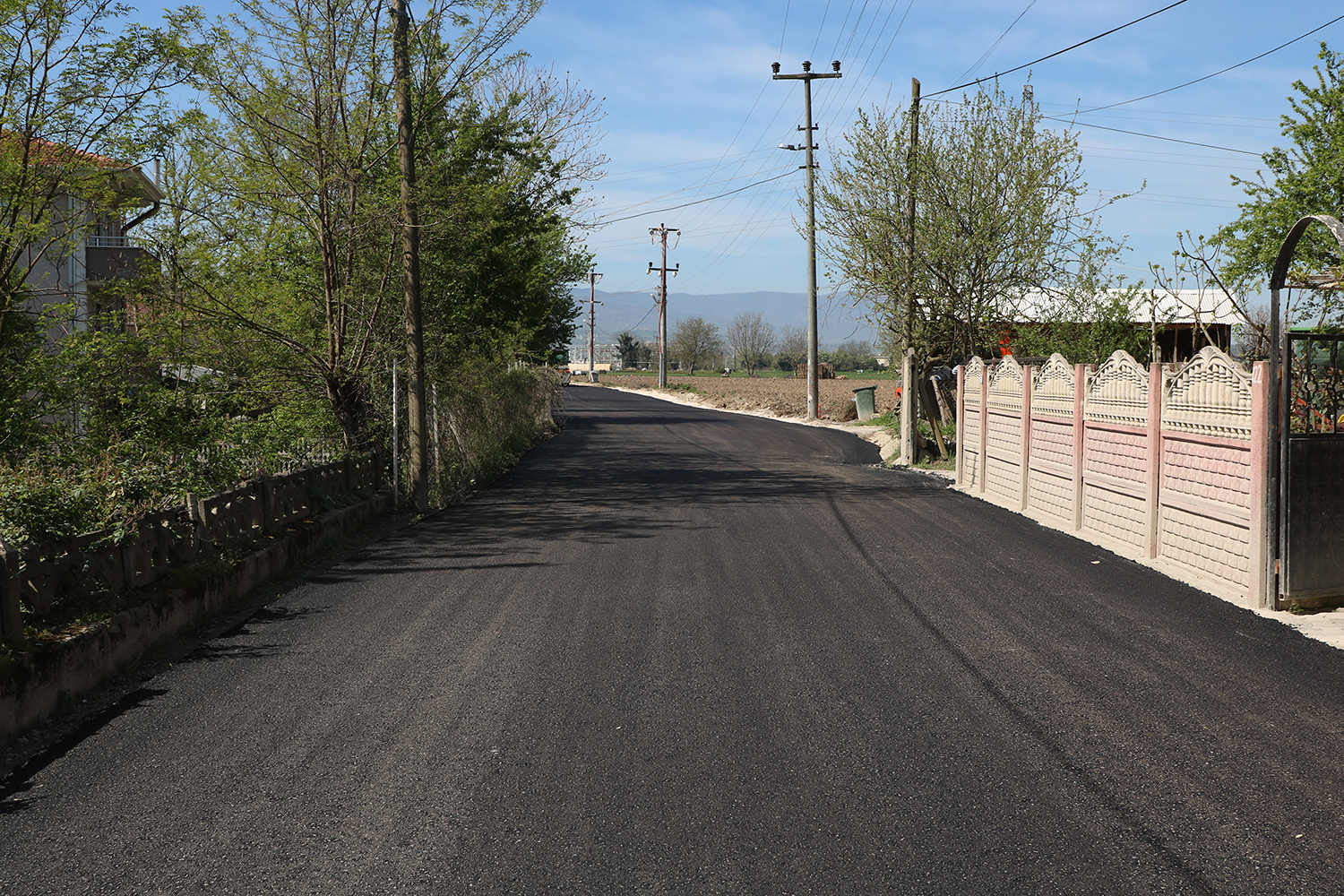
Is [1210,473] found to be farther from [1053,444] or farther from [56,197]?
[56,197]

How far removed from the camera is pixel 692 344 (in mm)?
153000

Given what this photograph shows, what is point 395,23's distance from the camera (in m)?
13.4

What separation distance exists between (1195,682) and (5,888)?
20.0 ft

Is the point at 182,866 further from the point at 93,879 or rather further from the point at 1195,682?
the point at 1195,682

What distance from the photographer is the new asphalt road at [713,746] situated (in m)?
3.98

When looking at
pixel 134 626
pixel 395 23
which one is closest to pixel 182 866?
pixel 134 626

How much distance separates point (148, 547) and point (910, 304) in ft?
58.0

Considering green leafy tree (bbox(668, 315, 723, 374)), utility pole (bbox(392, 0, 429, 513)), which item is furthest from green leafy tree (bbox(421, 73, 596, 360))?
green leafy tree (bbox(668, 315, 723, 374))

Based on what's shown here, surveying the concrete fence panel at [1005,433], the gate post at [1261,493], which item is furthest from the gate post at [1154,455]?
the concrete fence panel at [1005,433]

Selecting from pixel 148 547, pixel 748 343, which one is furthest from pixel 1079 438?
pixel 748 343

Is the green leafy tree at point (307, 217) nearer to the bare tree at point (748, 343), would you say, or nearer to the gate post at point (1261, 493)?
the gate post at point (1261, 493)

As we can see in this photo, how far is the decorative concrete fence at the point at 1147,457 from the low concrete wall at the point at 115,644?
8137 millimetres

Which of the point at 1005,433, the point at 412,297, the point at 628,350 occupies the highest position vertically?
the point at 628,350

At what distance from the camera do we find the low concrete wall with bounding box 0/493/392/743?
5488mm
